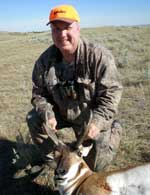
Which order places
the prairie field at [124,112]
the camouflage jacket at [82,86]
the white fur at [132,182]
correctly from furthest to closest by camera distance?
1. the prairie field at [124,112]
2. the camouflage jacket at [82,86]
3. the white fur at [132,182]

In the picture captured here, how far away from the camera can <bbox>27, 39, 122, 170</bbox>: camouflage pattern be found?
5.02m

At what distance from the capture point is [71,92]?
5359mm

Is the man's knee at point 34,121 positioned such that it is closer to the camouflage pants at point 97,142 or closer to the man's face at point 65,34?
the camouflage pants at point 97,142

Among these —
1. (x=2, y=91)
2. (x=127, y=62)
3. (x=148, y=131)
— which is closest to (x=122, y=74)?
(x=127, y=62)

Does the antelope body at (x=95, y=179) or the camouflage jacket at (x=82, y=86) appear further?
the camouflage jacket at (x=82, y=86)

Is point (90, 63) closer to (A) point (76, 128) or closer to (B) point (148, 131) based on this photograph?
(A) point (76, 128)

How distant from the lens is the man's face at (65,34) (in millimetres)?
4844

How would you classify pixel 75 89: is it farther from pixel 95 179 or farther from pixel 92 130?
pixel 95 179

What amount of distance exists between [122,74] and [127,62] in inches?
76.0

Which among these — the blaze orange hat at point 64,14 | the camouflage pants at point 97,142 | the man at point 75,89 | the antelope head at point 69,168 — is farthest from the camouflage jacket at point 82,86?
the antelope head at point 69,168

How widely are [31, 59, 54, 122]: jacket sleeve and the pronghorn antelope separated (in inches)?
49.6

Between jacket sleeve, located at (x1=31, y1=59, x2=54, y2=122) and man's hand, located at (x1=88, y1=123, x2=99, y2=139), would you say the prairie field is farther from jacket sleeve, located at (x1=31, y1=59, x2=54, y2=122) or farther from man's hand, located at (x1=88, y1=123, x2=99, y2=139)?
man's hand, located at (x1=88, y1=123, x2=99, y2=139)

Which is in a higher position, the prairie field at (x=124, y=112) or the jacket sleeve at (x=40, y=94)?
the jacket sleeve at (x=40, y=94)

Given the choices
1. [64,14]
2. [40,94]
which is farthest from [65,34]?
[40,94]
